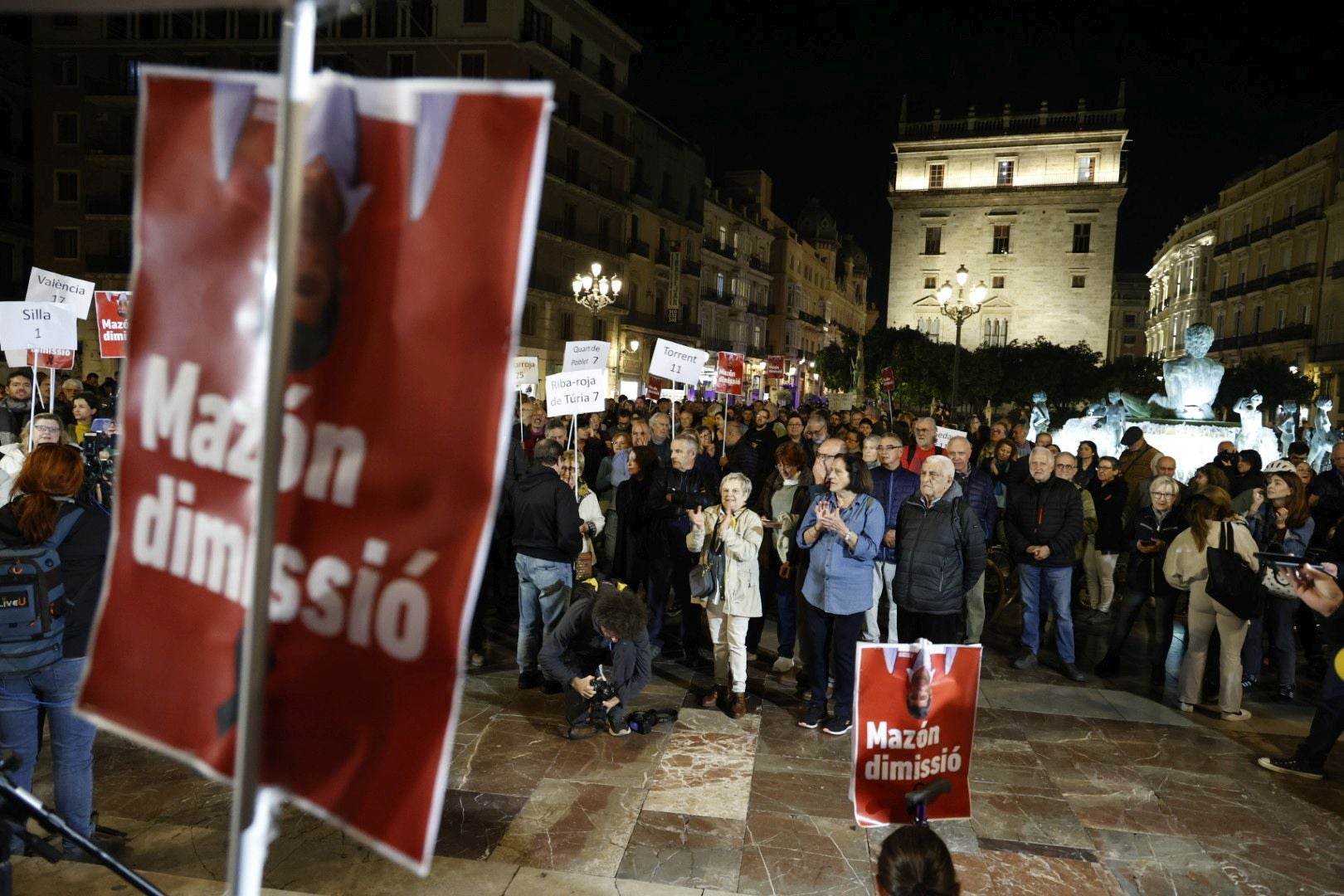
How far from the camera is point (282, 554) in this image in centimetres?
156

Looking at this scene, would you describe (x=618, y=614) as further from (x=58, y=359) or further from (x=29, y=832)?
(x=58, y=359)

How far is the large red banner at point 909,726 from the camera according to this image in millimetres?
3586

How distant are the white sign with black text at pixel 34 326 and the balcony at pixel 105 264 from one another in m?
30.2

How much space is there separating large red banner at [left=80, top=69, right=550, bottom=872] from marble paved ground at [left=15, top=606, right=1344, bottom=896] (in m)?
2.62

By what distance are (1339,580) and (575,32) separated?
40.5 metres

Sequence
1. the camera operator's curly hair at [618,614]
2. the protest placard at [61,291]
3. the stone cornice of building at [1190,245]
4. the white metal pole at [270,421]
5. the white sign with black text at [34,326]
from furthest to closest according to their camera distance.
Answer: the stone cornice of building at [1190,245], the protest placard at [61,291], the white sign with black text at [34,326], the camera operator's curly hair at [618,614], the white metal pole at [270,421]

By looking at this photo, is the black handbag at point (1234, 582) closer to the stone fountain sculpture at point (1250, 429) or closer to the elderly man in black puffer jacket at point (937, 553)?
the elderly man in black puffer jacket at point (937, 553)

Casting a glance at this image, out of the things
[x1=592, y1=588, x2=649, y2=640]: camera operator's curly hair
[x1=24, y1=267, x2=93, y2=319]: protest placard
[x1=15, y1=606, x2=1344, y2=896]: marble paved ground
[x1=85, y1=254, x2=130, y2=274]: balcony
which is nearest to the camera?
[x1=15, y1=606, x2=1344, y2=896]: marble paved ground

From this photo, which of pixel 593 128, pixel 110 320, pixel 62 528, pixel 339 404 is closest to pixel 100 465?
pixel 110 320

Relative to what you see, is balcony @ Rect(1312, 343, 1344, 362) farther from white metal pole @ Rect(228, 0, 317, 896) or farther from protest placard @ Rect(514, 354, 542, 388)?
white metal pole @ Rect(228, 0, 317, 896)

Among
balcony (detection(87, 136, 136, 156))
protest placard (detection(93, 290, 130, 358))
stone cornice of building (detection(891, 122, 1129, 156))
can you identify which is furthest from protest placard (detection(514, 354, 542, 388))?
stone cornice of building (detection(891, 122, 1129, 156))

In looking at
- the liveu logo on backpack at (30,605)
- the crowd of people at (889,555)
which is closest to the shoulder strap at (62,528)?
the liveu logo on backpack at (30,605)

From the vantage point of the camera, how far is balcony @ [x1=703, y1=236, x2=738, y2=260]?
Answer: 54.4 meters

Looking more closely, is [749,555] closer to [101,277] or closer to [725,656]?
[725,656]
